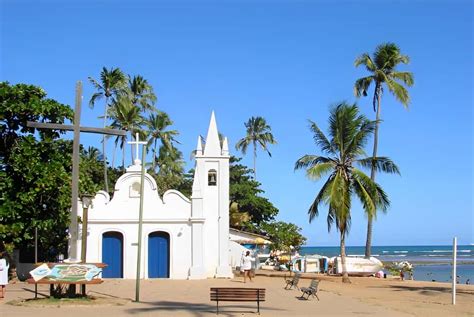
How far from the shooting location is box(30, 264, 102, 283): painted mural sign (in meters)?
17.4

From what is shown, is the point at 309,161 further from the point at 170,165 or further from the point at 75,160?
the point at 170,165

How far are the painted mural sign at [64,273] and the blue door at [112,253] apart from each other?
13081mm

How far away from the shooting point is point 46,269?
57.3 feet

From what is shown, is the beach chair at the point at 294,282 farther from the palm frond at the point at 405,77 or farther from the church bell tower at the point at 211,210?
the palm frond at the point at 405,77

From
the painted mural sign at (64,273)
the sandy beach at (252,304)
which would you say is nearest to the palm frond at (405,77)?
the sandy beach at (252,304)

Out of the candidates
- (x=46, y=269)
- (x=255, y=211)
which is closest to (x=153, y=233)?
(x=46, y=269)

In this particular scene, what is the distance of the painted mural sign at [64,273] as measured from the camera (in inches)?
685

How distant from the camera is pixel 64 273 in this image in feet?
57.4

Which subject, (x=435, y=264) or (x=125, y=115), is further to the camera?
(x=435, y=264)

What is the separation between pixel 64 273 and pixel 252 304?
209 inches

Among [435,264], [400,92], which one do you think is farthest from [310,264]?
[435,264]

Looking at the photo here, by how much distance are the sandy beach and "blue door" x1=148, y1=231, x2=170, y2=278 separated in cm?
292

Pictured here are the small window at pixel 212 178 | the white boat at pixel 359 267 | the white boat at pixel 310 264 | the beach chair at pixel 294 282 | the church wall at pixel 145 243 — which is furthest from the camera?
the white boat at pixel 310 264

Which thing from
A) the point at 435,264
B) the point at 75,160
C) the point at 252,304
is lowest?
the point at 435,264
